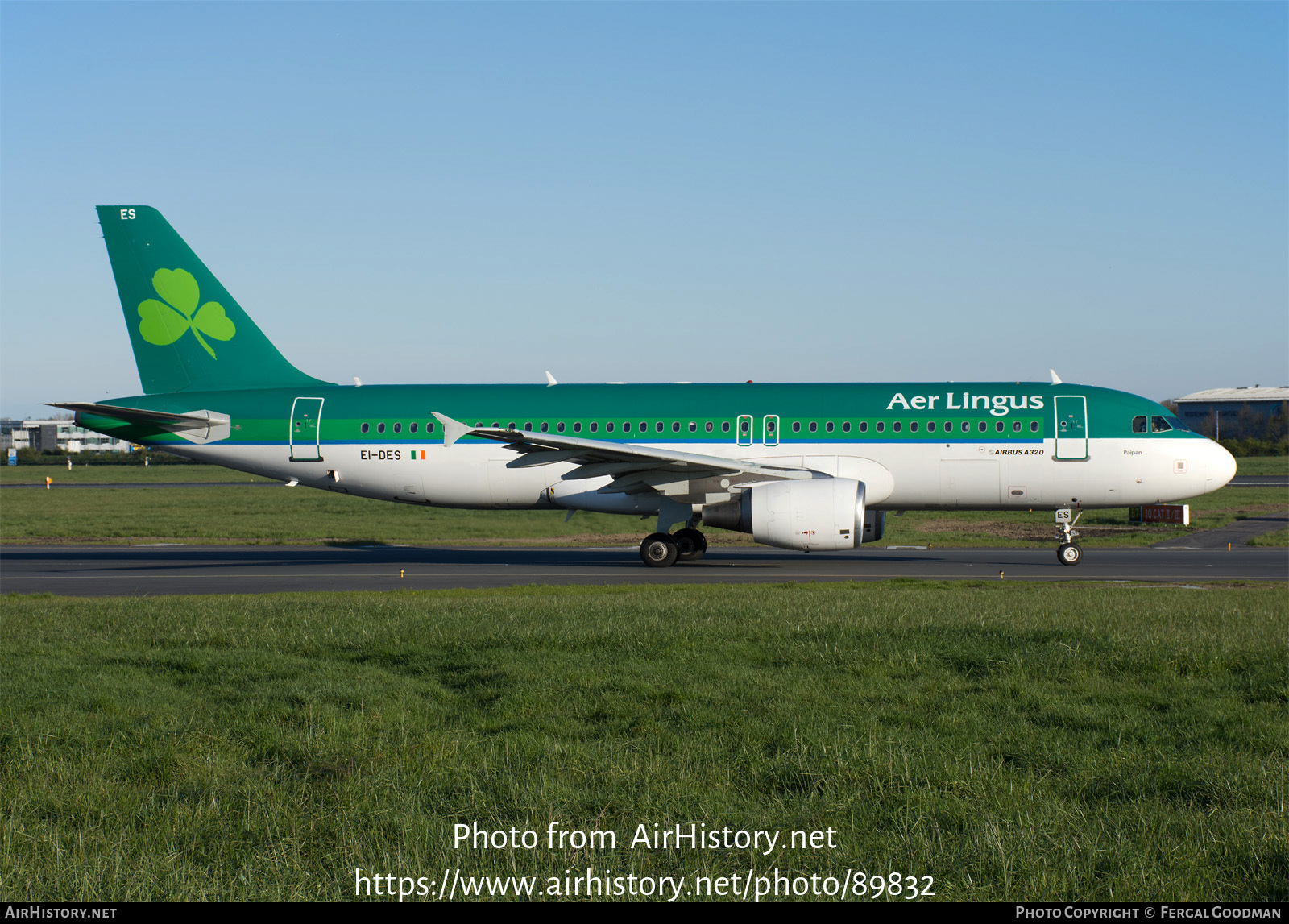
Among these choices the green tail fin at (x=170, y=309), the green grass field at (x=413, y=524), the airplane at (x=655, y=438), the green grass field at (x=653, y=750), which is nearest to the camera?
the green grass field at (x=653, y=750)

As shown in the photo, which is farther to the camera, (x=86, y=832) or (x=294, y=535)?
(x=294, y=535)

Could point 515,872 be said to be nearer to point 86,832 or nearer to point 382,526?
point 86,832

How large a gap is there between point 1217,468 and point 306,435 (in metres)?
21.5

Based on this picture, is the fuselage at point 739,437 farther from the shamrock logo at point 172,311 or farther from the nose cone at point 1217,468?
the shamrock logo at point 172,311

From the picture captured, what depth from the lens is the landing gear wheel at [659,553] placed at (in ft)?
78.6

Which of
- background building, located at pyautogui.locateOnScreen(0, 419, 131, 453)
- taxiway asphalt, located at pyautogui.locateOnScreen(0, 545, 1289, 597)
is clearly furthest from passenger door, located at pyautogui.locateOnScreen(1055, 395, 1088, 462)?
background building, located at pyautogui.locateOnScreen(0, 419, 131, 453)

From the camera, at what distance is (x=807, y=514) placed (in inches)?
855

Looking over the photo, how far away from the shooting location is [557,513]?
112 feet

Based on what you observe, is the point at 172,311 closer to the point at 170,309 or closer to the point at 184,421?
the point at 170,309

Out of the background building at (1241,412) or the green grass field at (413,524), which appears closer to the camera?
the green grass field at (413,524)

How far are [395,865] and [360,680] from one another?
450 cm

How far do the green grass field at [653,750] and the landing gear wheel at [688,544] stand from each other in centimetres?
1218

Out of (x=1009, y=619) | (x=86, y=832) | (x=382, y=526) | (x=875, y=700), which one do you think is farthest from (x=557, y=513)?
(x=86, y=832)

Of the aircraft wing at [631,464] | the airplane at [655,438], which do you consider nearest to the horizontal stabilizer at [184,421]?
the airplane at [655,438]
